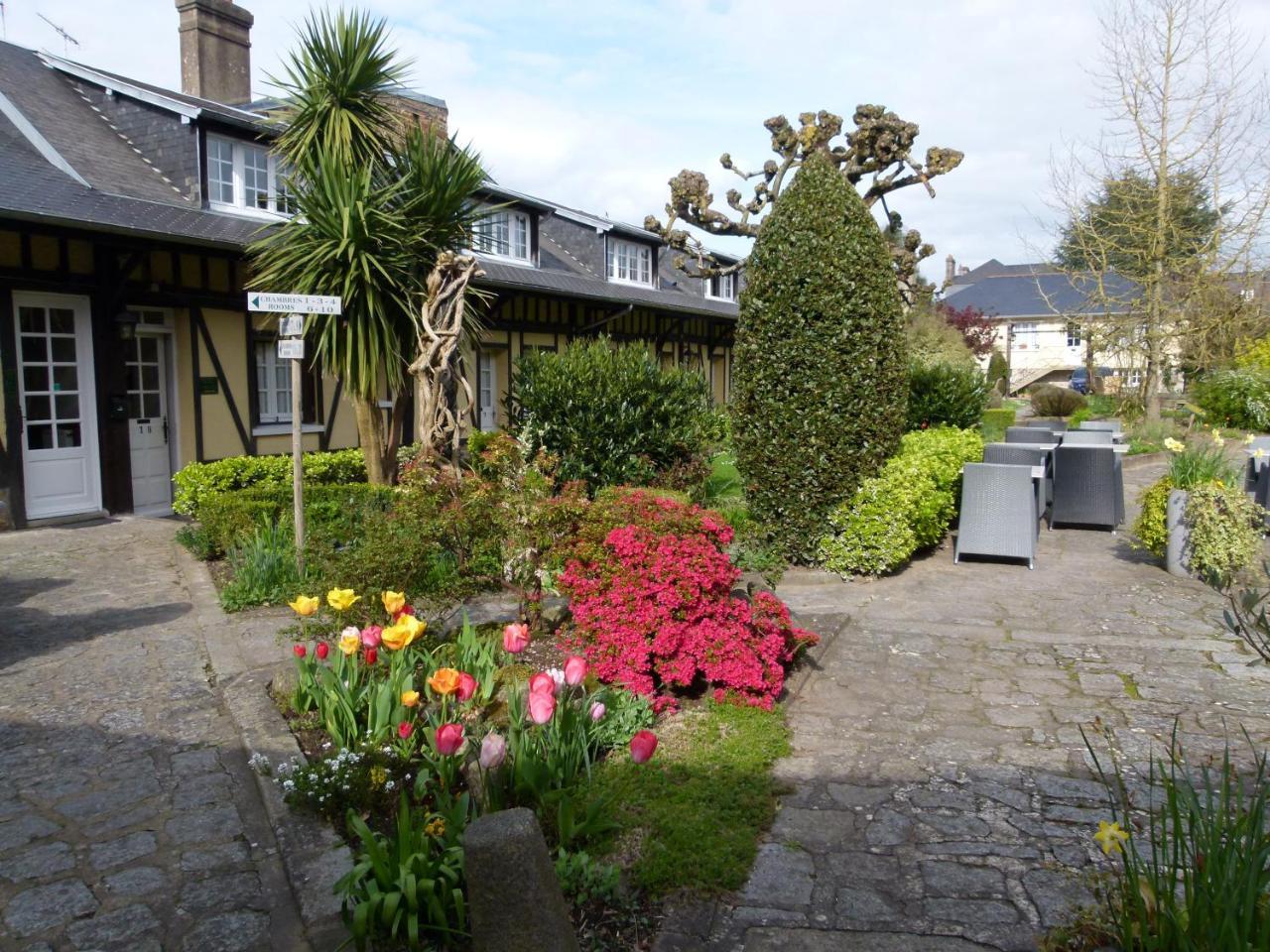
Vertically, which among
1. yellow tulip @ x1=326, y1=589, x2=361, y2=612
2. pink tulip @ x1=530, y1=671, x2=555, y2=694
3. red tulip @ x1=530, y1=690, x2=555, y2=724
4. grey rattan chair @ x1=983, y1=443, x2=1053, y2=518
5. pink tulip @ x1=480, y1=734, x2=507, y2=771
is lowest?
pink tulip @ x1=480, y1=734, x2=507, y2=771

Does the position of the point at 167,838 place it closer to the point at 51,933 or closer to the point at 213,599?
the point at 51,933

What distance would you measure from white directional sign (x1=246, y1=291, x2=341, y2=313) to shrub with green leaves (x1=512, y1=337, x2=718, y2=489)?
317 centimetres

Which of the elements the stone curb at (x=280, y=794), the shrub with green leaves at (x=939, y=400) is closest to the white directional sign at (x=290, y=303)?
the stone curb at (x=280, y=794)

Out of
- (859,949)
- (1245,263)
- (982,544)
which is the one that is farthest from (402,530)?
(1245,263)

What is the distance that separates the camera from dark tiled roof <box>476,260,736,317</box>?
15.6 metres

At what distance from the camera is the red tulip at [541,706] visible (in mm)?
3309

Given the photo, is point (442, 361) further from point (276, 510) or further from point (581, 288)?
point (581, 288)

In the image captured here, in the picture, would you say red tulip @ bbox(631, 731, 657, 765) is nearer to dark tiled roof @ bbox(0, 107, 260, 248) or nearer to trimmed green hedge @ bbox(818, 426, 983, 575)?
trimmed green hedge @ bbox(818, 426, 983, 575)

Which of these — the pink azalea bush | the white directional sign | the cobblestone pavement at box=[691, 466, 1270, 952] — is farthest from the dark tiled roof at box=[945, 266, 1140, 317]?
the pink azalea bush

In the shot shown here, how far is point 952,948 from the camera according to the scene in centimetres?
283

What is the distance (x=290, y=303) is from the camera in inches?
257

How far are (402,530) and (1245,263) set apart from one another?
20262 millimetres

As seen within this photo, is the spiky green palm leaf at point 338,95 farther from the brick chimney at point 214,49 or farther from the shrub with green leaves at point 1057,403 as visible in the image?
the shrub with green leaves at point 1057,403

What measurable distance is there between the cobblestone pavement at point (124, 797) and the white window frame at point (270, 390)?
5.83m
